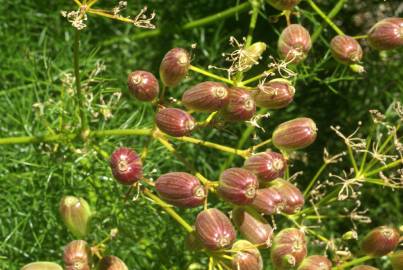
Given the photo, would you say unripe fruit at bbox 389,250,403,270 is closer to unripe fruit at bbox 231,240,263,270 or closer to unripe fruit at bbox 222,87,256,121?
unripe fruit at bbox 231,240,263,270

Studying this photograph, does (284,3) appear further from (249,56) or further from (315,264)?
(315,264)

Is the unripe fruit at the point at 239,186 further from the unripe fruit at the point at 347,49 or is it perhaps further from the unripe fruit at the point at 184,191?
the unripe fruit at the point at 347,49

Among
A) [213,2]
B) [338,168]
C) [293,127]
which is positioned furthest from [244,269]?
[213,2]

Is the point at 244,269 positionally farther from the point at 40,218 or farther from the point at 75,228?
the point at 40,218

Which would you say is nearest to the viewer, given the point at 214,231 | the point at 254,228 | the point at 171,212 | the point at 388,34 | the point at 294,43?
the point at 214,231

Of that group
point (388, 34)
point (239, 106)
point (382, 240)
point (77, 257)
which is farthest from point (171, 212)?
point (388, 34)

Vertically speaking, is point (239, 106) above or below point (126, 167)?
above
